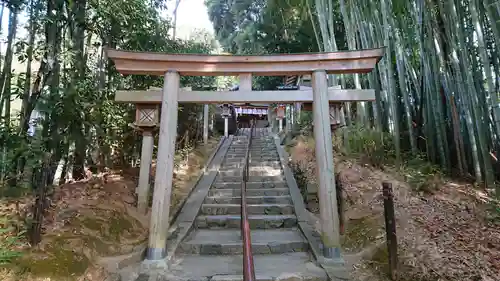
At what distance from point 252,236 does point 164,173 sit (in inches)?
66.3

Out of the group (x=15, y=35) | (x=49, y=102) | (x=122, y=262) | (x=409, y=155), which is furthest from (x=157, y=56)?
(x=409, y=155)

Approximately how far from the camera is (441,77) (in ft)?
18.3

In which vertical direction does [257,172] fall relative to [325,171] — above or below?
above

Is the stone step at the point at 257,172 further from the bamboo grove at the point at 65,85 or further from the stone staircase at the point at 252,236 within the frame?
the bamboo grove at the point at 65,85

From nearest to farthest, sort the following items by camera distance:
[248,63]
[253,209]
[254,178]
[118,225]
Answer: [248,63] < [118,225] < [253,209] < [254,178]

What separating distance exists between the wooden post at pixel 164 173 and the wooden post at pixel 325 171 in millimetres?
1949

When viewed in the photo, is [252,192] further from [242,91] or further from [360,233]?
[242,91]

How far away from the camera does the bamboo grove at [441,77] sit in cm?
477

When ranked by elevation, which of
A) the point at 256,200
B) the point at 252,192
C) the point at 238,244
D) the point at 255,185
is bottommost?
the point at 238,244

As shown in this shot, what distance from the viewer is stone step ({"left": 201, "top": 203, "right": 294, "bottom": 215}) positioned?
206 inches

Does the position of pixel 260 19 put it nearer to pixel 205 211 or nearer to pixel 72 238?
pixel 205 211

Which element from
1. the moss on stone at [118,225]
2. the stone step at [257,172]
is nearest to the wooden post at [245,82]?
the moss on stone at [118,225]

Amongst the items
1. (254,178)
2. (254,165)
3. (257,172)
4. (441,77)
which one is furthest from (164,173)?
(441,77)

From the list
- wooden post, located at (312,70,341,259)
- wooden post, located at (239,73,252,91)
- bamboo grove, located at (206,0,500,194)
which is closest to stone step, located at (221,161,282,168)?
bamboo grove, located at (206,0,500,194)
